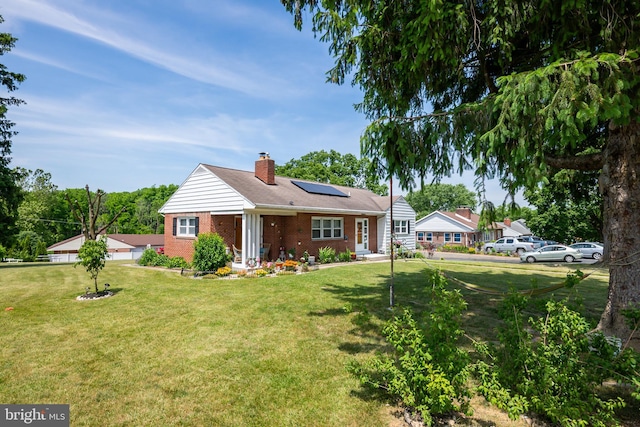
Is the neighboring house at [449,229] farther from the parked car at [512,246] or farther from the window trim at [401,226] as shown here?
the window trim at [401,226]

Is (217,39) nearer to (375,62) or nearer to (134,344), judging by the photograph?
(375,62)

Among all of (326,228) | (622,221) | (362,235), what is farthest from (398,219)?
(622,221)

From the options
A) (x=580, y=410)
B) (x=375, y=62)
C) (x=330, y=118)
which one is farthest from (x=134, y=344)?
(x=330, y=118)

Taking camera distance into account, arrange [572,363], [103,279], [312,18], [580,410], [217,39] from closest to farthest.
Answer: [580,410], [572,363], [312,18], [217,39], [103,279]

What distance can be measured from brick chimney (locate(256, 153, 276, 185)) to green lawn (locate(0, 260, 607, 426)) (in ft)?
29.8

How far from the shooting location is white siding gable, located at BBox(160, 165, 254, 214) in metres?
14.4

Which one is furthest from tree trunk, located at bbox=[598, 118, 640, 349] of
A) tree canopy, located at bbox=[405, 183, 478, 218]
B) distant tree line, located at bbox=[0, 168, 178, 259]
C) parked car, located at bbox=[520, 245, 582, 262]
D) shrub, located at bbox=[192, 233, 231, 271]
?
tree canopy, located at bbox=[405, 183, 478, 218]

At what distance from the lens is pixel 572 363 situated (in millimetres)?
3133

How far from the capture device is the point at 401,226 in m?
24.2

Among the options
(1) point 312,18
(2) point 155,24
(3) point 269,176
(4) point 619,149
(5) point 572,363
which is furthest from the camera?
(3) point 269,176

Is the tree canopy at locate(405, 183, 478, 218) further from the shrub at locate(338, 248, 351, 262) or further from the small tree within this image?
the small tree

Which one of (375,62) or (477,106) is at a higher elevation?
(375,62)

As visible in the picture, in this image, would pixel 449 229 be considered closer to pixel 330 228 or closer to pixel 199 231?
pixel 330 228

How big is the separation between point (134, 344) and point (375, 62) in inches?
281
